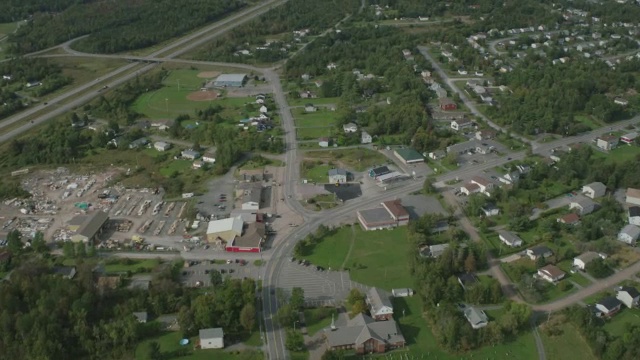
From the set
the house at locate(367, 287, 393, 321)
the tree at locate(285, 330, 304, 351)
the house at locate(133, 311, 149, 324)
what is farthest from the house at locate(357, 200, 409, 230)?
the house at locate(133, 311, 149, 324)

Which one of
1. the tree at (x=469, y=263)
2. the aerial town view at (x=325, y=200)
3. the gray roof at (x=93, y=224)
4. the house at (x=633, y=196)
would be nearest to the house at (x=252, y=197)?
the aerial town view at (x=325, y=200)

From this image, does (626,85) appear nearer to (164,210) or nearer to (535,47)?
(535,47)

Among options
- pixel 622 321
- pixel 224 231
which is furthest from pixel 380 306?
pixel 622 321

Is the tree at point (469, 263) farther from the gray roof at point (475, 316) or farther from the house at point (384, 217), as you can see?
the house at point (384, 217)

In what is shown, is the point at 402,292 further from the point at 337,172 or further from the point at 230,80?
the point at 230,80

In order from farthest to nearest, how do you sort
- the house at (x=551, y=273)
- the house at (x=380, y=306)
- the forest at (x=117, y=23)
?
1. the forest at (x=117, y=23)
2. the house at (x=551, y=273)
3. the house at (x=380, y=306)

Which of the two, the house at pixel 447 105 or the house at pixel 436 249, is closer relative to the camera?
the house at pixel 436 249

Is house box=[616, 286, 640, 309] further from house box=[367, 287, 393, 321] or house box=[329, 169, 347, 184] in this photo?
house box=[329, 169, 347, 184]
